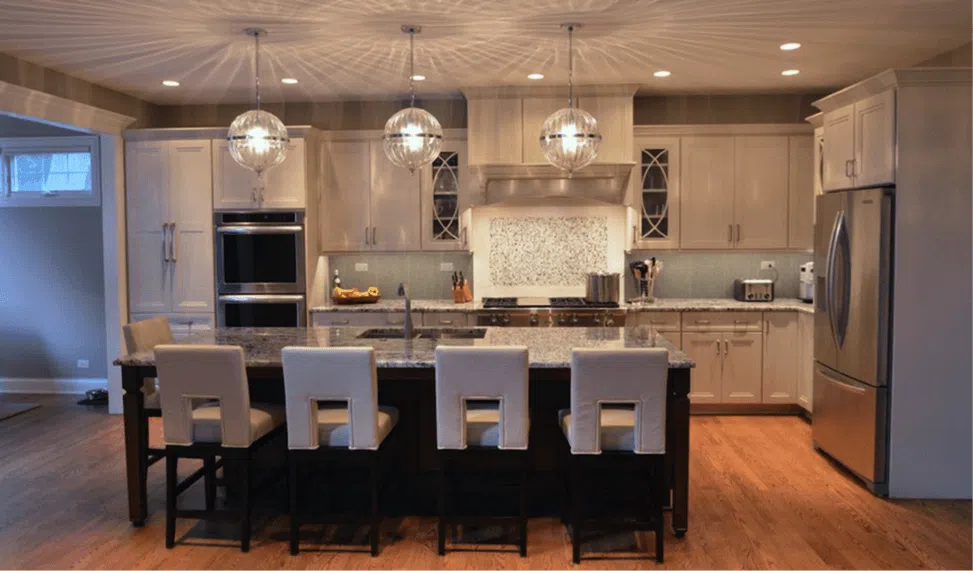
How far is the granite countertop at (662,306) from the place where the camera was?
233 inches

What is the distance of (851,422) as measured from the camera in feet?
14.6

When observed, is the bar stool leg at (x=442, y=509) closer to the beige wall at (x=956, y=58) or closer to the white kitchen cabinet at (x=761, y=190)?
the white kitchen cabinet at (x=761, y=190)

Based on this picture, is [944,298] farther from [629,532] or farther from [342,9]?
[342,9]

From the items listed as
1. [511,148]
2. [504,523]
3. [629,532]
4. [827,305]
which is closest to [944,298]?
[827,305]

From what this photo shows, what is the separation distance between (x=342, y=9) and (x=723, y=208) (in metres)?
3.59

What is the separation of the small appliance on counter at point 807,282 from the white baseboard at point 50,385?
241 inches

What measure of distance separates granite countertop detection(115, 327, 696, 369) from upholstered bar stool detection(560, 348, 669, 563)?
0.23 metres

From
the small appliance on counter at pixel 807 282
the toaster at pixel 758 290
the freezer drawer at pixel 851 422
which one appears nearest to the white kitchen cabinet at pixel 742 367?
the toaster at pixel 758 290

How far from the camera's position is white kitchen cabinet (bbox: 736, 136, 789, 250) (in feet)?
20.1

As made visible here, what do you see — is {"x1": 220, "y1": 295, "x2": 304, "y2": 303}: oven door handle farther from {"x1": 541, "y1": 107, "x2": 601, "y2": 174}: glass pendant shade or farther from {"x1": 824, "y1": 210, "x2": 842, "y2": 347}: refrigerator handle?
{"x1": 824, "y1": 210, "x2": 842, "y2": 347}: refrigerator handle

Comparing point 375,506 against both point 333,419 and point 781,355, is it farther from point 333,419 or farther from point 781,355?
point 781,355

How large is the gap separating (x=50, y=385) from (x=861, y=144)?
6904 mm

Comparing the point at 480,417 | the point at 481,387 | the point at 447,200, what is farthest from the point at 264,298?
the point at 481,387

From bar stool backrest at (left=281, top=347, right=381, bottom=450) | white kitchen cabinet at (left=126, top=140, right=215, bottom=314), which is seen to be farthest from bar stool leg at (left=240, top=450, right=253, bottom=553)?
white kitchen cabinet at (left=126, top=140, right=215, bottom=314)
